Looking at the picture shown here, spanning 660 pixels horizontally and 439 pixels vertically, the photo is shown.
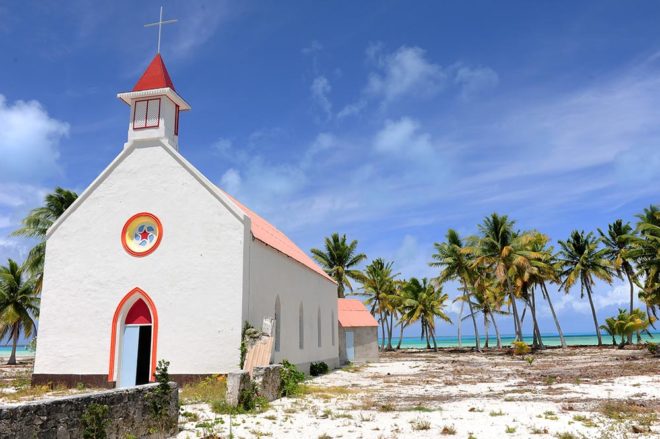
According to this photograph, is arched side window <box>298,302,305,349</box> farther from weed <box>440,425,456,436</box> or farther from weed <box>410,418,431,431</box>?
weed <box>440,425,456,436</box>

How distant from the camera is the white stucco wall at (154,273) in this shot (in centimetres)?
1708

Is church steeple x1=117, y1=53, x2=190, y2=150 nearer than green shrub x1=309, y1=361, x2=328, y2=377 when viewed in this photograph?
Yes

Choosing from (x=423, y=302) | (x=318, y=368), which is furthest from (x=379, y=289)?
(x=318, y=368)

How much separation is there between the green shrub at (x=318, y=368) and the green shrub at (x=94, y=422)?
59.4 feet

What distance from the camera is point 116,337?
1758 centimetres

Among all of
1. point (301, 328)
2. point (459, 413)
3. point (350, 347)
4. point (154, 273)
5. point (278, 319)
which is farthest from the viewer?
point (350, 347)

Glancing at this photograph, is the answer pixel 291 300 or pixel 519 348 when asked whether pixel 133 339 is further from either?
pixel 519 348

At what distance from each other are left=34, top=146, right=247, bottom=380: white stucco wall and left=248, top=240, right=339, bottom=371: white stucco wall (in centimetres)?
126

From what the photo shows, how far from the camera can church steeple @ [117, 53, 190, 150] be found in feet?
63.6

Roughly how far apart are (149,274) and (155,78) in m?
7.88

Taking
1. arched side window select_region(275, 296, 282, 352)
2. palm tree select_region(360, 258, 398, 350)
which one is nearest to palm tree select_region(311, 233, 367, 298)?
palm tree select_region(360, 258, 398, 350)

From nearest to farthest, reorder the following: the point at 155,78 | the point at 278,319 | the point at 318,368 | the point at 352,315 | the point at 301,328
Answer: the point at 155,78
the point at 278,319
the point at 301,328
the point at 318,368
the point at 352,315

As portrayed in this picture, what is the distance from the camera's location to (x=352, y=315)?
124 ft

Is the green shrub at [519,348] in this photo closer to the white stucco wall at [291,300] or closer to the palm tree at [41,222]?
the white stucco wall at [291,300]
